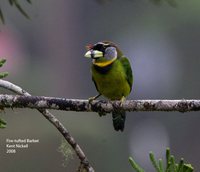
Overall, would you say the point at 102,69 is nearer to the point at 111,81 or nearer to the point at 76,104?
the point at 111,81

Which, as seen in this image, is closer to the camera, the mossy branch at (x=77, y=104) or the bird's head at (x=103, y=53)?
the mossy branch at (x=77, y=104)

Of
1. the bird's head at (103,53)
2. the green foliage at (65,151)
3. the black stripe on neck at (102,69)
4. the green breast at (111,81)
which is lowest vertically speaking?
the green foliage at (65,151)

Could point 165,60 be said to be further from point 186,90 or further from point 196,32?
point 186,90

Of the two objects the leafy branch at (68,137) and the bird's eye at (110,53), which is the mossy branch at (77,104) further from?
the bird's eye at (110,53)

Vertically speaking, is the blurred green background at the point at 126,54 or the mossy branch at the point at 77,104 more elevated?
the blurred green background at the point at 126,54

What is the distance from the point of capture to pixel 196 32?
34.1 m

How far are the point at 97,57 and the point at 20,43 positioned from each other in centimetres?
2872

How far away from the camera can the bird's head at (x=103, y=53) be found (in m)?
5.84

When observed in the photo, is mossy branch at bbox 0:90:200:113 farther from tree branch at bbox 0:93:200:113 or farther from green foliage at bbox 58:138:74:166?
green foliage at bbox 58:138:74:166

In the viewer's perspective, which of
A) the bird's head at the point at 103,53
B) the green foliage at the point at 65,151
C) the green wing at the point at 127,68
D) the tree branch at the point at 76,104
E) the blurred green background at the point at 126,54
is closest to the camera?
the tree branch at the point at 76,104

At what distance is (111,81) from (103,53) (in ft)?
0.69

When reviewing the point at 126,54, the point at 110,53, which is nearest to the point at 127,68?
the point at 110,53

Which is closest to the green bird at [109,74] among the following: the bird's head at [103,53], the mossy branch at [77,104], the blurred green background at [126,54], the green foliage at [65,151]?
the bird's head at [103,53]

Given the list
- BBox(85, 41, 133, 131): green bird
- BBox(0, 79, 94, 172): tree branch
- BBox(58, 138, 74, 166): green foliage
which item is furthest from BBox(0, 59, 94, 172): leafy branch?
BBox(85, 41, 133, 131): green bird
